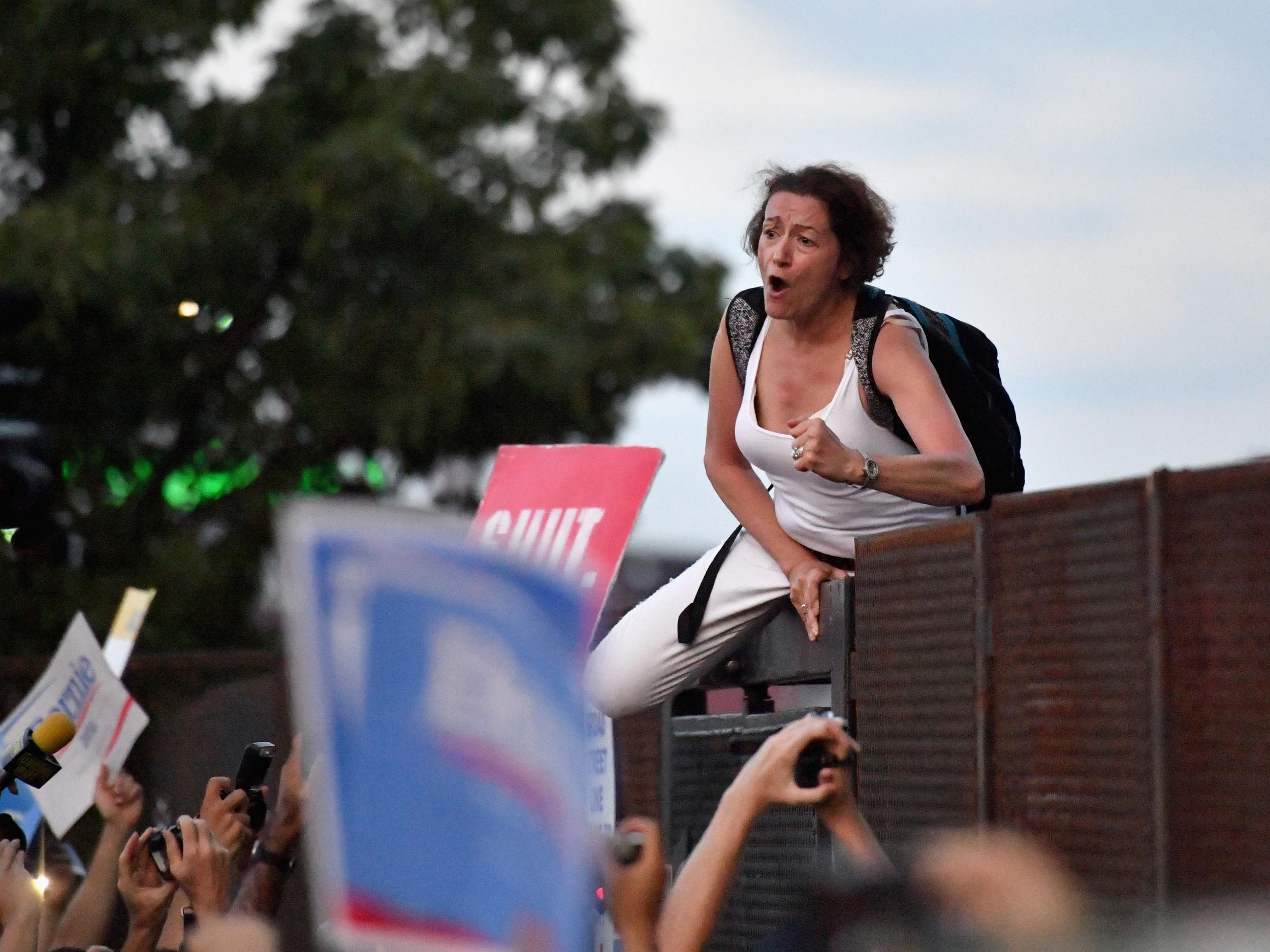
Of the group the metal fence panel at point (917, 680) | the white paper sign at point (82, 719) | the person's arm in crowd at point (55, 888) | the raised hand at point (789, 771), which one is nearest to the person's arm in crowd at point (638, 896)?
the raised hand at point (789, 771)

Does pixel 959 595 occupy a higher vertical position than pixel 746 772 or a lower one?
higher

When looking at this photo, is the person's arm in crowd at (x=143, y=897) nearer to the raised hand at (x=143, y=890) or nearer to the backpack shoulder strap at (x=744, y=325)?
the raised hand at (x=143, y=890)

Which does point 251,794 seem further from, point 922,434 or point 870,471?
point 922,434

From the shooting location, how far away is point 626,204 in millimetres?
15195

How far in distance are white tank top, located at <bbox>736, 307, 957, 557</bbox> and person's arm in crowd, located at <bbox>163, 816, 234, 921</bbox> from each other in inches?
55.1

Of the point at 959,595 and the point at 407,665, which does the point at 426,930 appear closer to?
the point at 407,665

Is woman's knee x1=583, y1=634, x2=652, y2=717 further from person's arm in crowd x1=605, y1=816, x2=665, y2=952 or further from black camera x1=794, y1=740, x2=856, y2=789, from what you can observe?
person's arm in crowd x1=605, y1=816, x2=665, y2=952

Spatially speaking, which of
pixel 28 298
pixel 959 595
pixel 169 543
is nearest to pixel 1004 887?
pixel 959 595

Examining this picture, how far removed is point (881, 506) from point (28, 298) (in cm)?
273

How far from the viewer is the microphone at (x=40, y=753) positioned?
4234mm

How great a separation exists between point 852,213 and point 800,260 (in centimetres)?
17

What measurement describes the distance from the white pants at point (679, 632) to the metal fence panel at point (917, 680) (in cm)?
25

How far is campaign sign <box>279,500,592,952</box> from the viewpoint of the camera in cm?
213

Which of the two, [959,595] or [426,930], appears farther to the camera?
[959,595]
